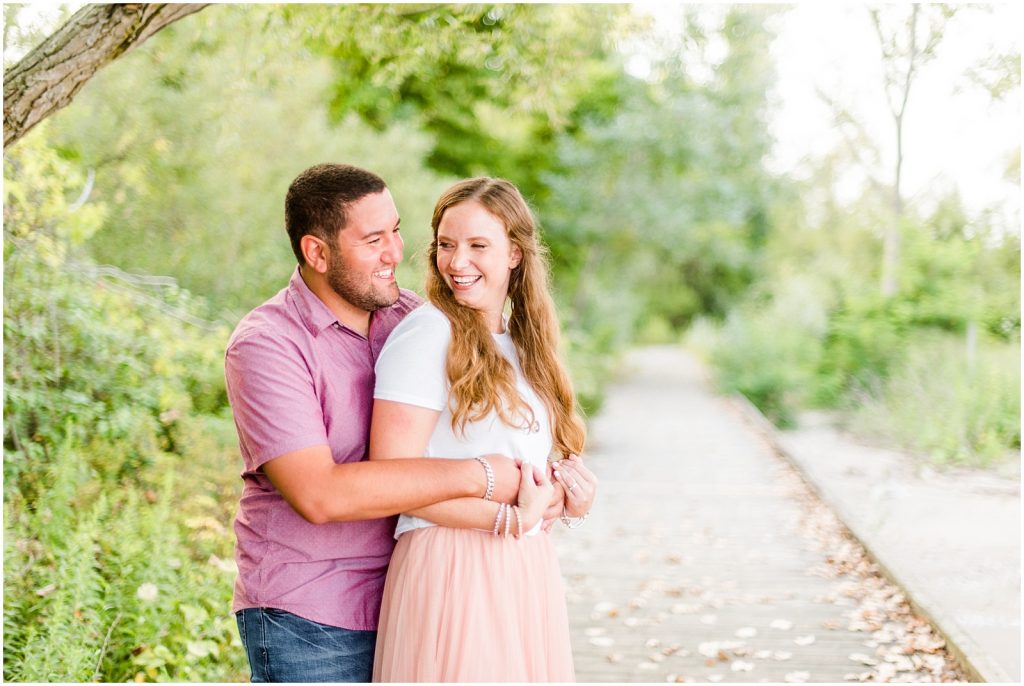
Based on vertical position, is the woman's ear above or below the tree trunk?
below

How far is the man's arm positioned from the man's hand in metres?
0.11

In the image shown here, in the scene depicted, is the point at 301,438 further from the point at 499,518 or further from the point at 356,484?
the point at 499,518

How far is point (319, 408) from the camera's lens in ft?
7.83

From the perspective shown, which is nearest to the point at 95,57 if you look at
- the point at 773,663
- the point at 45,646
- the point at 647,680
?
the point at 45,646

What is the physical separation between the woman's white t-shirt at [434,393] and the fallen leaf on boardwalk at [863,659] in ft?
12.2

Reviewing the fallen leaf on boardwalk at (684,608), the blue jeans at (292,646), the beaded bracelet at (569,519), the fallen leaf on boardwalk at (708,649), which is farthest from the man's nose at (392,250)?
the fallen leaf on boardwalk at (684,608)

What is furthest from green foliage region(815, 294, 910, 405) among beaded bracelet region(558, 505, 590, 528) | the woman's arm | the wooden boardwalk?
the woman's arm

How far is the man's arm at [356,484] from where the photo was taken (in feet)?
7.37

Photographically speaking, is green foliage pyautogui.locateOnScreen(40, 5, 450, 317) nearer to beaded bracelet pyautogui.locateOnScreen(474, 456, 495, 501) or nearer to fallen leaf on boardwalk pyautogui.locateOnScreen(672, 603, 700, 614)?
fallen leaf on boardwalk pyautogui.locateOnScreen(672, 603, 700, 614)

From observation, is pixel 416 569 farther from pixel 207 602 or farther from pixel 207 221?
pixel 207 221

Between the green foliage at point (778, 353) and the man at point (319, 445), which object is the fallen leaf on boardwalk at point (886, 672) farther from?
the green foliage at point (778, 353)

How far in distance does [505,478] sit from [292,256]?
9339 millimetres

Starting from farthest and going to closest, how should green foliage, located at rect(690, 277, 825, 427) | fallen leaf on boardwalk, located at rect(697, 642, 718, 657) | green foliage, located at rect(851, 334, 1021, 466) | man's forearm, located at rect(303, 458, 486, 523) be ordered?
green foliage, located at rect(690, 277, 825, 427)
green foliage, located at rect(851, 334, 1021, 466)
fallen leaf on boardwalk, located at rect(697, 642, 718, 657)
man's forearm, located at rect(303, 458, 486, 523)

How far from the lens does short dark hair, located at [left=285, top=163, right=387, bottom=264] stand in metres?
2.51
